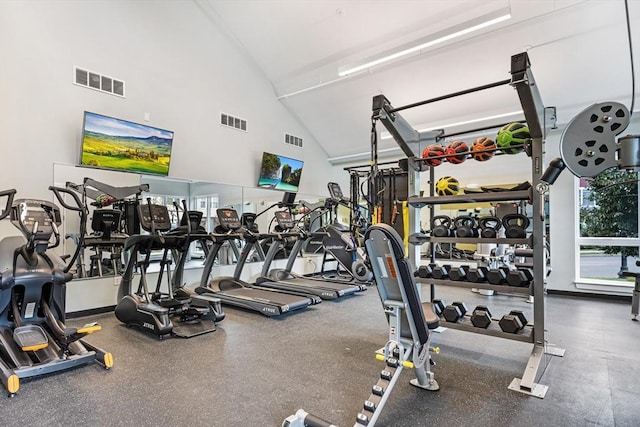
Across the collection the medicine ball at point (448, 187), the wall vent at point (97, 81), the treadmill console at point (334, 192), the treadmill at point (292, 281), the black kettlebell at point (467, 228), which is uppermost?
the wall vent at point (97, 81)

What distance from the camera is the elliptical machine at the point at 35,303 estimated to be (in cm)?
285

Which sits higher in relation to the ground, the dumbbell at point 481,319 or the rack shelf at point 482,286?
the rack shelf at point 482,286

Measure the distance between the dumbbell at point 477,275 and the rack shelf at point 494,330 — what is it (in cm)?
42

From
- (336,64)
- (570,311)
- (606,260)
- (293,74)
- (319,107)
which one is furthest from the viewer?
(319,107)

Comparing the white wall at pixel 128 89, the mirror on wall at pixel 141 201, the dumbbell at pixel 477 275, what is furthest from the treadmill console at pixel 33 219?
the dumbbell at pixel 477 275

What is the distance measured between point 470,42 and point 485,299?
4.43 metres

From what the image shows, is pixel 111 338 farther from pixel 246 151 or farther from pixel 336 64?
pixel 336 64

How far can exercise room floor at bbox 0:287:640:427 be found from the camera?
7.40 ft

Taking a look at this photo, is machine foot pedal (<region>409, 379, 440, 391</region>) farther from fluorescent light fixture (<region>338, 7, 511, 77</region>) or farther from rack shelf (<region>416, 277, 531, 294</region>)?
fluorescent light fixture (<region>338, 7, 511, 77</region>)

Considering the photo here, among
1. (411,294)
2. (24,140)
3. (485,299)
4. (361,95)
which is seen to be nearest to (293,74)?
(361,95)

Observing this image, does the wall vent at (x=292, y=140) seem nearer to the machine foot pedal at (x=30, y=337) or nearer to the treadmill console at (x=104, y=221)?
the treadmill console at (x=104, y=221)

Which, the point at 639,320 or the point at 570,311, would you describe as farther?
the point at 570,311

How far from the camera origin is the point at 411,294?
218 centimetres

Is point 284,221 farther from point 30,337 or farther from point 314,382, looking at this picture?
point 30,337
